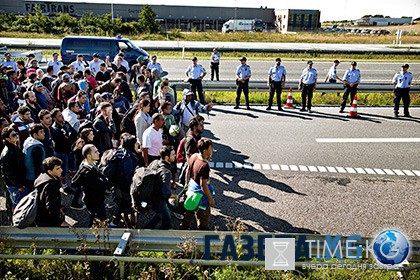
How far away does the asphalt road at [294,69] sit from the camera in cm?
2273

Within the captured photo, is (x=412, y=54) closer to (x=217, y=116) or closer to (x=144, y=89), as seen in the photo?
(x=217, y=116)

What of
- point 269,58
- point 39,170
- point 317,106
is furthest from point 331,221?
point 269,58

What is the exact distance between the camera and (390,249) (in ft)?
15.0

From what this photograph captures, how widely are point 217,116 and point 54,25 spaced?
4191cm

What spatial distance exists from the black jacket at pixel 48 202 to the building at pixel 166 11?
193 feet

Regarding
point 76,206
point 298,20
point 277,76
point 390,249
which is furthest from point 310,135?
point 298,20

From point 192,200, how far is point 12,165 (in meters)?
2.83

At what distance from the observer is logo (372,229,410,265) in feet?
14.5

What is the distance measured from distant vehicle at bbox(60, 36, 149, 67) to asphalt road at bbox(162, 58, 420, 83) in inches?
102

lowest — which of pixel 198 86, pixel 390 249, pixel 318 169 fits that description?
pixel 318 169

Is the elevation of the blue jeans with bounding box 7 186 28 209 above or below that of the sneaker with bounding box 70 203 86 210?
above

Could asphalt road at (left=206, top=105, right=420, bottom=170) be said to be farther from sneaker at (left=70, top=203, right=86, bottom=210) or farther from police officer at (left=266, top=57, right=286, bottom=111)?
sneaker at (left=70, top=203, right=86, bottom=210)

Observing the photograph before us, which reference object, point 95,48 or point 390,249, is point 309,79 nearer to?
point 390,249

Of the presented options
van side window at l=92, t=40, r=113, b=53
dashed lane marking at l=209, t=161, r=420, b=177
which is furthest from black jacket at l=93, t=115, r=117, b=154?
van side window at l=92, t=40, r=113, b=53
